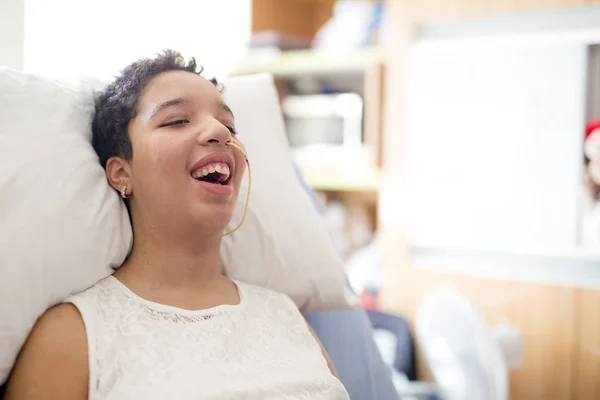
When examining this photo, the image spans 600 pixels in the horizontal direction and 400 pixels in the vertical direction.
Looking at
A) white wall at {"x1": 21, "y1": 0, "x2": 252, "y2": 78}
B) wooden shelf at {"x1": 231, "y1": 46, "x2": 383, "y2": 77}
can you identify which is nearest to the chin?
white wall at {"x1": 21, "y1": 0, "x2": 252, "y2": 78}

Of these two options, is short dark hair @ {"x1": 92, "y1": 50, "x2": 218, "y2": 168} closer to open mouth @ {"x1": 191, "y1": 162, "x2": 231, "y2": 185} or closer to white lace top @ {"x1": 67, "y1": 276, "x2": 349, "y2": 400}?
open mouth @ {"x1": 191, "y1": 162, "x2": 231, "y2": 185}

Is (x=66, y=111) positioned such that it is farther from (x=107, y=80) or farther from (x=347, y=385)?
(x=347, y=385)

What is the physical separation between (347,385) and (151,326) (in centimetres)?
50

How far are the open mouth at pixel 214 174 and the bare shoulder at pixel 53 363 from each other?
0.97ft

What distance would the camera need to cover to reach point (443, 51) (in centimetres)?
244

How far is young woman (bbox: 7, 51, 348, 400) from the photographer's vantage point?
3.02ft

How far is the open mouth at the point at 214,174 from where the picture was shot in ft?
3.50

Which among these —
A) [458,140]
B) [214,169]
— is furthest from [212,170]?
[458,140]

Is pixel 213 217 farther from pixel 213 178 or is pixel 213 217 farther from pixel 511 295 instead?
pixel 511 295

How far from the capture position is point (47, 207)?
0.99m

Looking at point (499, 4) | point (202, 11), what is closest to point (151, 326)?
point (499, 4)

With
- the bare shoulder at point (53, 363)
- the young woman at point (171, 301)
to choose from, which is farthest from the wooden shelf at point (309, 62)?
the bare shoulder at point (53, 363)

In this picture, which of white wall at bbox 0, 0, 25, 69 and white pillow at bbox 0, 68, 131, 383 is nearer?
white pillow at bbox 0, 68, 131, 383

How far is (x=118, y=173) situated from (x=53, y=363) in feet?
1.15
